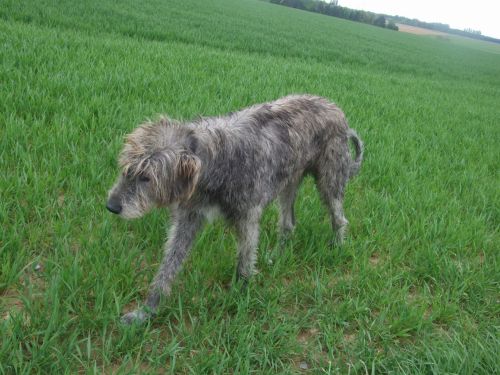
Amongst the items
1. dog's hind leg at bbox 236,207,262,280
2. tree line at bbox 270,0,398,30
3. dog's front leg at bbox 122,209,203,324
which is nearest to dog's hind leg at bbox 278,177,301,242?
dog's hind leg at bbox 236,207,262,280

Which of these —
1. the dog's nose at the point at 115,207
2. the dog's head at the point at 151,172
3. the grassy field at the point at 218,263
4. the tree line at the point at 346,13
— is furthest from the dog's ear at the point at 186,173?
the tree line at the point at 346,13

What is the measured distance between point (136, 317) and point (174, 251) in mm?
561

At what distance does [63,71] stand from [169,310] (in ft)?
17.7

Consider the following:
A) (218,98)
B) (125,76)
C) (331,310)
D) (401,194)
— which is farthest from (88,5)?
(331,310)

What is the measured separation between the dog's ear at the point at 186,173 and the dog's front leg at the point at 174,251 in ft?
1.53

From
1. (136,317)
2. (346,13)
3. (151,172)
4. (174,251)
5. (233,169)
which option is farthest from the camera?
(346,13)

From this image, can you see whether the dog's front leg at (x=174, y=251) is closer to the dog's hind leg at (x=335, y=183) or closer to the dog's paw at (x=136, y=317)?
the dog's paw at (x=136, y=317)

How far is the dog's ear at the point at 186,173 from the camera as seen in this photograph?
265cm

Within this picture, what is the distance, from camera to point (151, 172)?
8.45ft

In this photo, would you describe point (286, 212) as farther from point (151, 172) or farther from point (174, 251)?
point (151, 172)

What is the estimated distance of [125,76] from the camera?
24.3 feet

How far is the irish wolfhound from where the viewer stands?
264 centimetres

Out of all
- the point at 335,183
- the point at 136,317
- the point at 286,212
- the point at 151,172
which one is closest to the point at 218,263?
the point at 136,317

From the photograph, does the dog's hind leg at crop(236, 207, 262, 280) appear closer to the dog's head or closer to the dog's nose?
the dog's head
